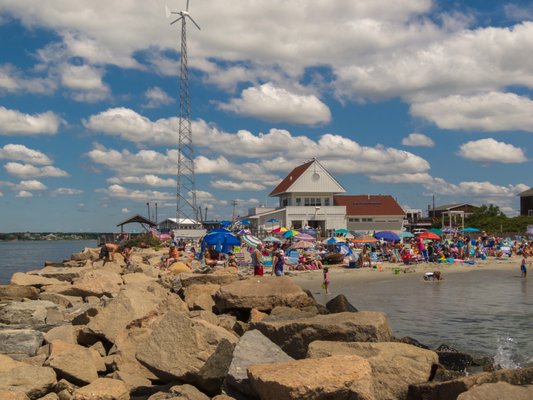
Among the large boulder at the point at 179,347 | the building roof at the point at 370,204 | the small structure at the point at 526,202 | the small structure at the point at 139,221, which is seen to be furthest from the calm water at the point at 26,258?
the small structure at the point at 526,202

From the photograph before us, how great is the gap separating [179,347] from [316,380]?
2.57 meters

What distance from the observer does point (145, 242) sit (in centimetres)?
5334

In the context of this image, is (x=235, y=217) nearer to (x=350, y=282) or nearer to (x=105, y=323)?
(x=350, y=282)

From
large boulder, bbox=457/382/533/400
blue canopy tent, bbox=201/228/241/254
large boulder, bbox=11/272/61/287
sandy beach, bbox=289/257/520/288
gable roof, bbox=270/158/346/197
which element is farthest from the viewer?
gable roof, bbox=270/158/346/197

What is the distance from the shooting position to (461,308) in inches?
730

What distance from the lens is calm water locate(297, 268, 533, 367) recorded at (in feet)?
41.4

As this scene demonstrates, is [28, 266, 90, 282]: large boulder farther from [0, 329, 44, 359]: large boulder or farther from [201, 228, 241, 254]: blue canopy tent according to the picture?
[201, 228, 241, 254]: blue canopy tent

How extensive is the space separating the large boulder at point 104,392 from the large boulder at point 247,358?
125 cm

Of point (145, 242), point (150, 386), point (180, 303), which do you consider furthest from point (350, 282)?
point (145, 242)

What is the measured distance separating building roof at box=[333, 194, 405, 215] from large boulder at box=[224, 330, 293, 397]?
187 ft

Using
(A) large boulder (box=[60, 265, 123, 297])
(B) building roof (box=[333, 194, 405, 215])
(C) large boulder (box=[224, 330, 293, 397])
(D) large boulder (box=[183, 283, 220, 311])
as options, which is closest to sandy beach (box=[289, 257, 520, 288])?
(A) large boulder (box=[60, 265, 123, 297])

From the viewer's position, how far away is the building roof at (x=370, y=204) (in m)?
64.3

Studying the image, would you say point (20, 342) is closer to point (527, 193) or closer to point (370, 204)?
point (370, 204)

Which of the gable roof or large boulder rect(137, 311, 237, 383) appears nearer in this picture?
large boulder rect(137, 311, 237, 383)
